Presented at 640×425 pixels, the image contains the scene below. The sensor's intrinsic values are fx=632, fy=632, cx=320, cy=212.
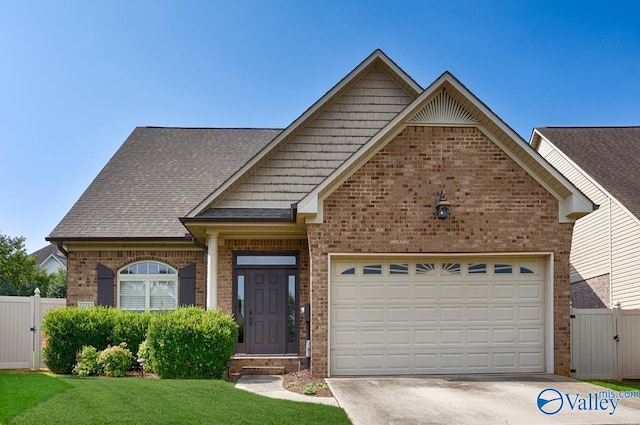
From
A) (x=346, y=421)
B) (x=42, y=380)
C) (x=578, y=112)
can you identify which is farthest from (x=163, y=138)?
(x=578, y=112)

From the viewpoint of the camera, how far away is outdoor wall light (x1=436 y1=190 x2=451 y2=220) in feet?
41.0

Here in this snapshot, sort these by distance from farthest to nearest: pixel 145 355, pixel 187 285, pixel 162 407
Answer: pixel 187 285
pixel 145 355
pixel 162 407

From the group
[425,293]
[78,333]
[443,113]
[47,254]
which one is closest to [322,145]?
[443,113]

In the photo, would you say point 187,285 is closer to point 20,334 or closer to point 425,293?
point 20,334

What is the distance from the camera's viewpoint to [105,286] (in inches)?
639

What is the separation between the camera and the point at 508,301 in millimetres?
12992

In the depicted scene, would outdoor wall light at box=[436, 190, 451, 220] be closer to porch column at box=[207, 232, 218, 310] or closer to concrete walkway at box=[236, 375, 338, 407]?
concrete walkway at box=[236, 375, 338, 407]

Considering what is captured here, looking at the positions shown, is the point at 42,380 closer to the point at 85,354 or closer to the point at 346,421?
the point at 85,354

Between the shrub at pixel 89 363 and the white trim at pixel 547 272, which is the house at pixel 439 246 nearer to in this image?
the white trim at pixel 547 272

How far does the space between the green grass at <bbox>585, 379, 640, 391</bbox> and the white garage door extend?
45.9 inches

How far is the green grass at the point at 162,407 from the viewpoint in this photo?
8.16 metres

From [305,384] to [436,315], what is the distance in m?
3.18

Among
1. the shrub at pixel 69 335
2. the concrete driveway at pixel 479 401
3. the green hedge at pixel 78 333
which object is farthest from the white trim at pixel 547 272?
the shrub at pixel 69 335

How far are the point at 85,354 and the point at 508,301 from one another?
8.77 meters
